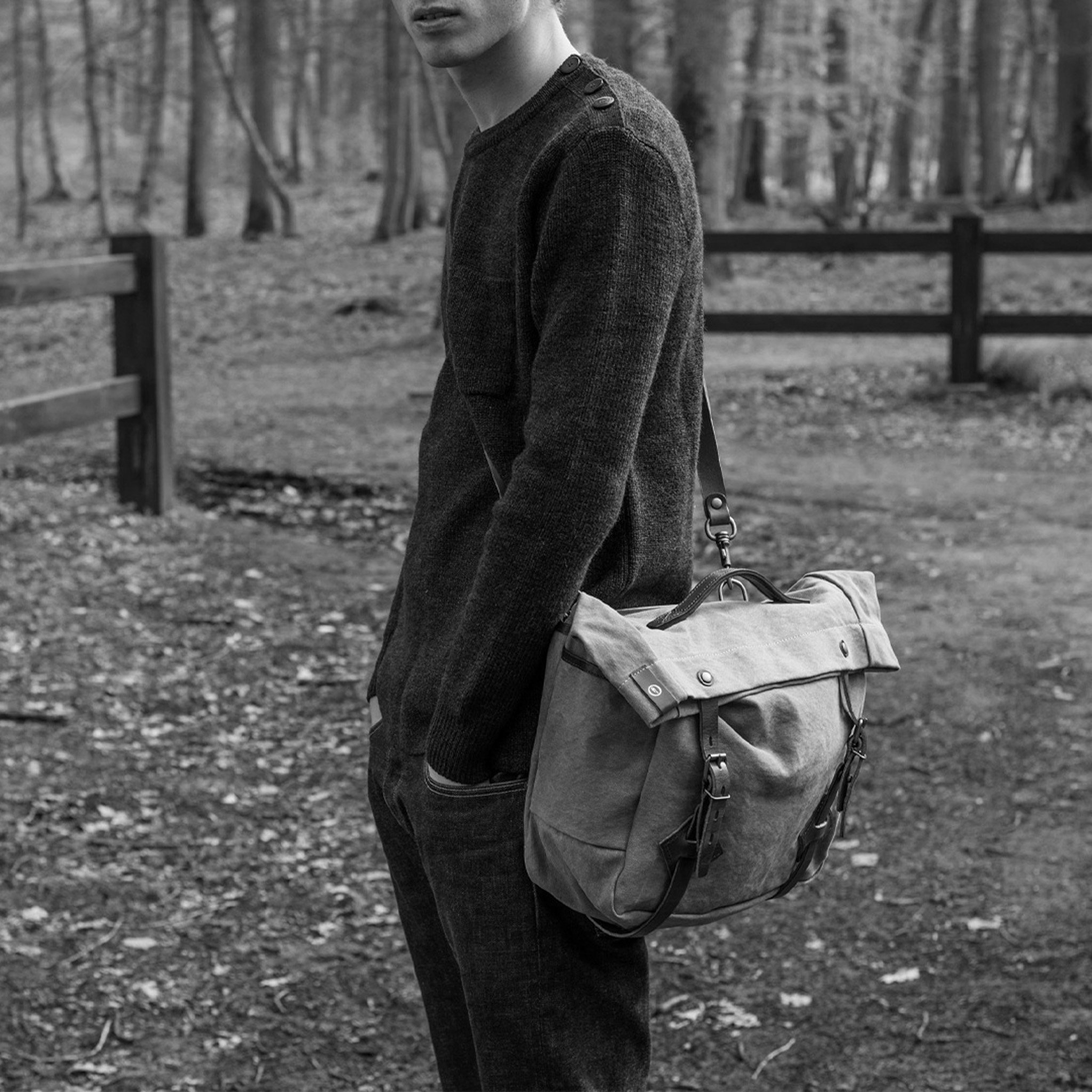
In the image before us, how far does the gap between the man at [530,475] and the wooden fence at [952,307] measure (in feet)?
29.7

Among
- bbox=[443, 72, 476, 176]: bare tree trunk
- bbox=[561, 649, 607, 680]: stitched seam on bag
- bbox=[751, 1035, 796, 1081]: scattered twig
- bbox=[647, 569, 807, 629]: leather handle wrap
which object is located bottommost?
bbox=[751, 1035, 796, 1081]: scattered twig

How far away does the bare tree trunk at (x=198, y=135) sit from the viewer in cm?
2491

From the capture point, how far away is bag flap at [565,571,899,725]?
1.59 metres

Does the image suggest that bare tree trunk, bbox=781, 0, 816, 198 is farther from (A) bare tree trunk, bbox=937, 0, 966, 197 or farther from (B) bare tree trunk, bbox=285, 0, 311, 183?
(B) bare tree trunk, bbox=285, 0, 311, 183

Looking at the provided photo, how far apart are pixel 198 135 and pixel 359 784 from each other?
2213 centimetres

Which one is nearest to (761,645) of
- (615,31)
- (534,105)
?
(534,105)

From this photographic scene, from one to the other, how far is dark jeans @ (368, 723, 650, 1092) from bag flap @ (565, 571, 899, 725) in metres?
0.21

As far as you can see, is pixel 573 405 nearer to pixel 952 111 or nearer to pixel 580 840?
pixel 580 840

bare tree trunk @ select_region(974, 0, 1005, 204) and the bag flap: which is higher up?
bare tree trunk @ select_region(974, 0, 1005, 204)

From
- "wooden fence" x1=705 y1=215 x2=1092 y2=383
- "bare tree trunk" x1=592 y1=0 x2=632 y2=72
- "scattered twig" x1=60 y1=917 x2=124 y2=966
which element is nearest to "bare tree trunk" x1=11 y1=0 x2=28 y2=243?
"bare tree trunk" x1=592 y1=0 x2=632 y2=72

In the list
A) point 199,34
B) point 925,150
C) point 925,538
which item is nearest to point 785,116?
point 199,34

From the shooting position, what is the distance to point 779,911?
3.90 metres

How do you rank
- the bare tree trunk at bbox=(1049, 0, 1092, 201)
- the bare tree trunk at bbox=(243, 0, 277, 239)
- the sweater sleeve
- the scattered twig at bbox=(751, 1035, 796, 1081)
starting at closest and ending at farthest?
the sweater sleeve → the scattered twig at bbox=(751, 1035, 796, 1081) → the bare tree trunk at bbox=(1049, 0, 1092, 201) → the bare tree trunk at bbox=(243, 0, 277, 239)

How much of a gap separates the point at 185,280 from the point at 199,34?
8.54 metres
